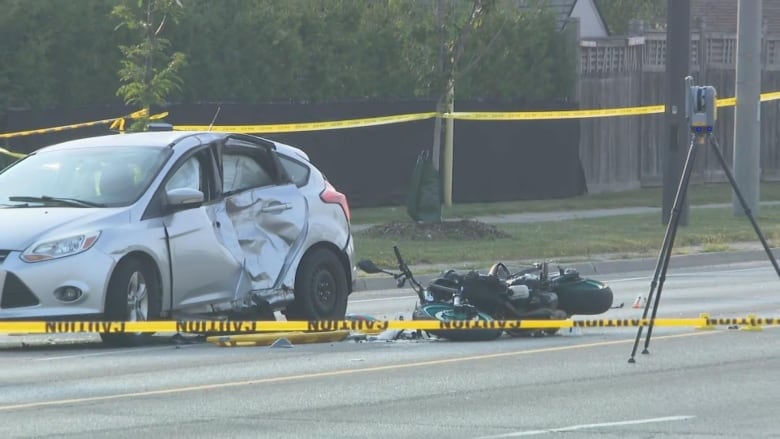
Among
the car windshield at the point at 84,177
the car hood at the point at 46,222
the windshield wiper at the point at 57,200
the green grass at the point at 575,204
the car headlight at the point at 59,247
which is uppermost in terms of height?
the car windshield at the point at 84,177

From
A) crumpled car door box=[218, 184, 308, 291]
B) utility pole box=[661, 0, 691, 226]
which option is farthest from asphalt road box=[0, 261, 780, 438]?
utility pole box=[661, 0, 691, 226]

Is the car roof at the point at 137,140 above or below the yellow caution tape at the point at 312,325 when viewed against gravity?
above

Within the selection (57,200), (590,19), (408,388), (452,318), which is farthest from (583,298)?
(590,19)

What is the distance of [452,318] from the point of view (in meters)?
12.7

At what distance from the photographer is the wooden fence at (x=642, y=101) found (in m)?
31.9

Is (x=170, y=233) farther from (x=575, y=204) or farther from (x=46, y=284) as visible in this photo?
(x=575, y=204)

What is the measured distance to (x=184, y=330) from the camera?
1248 cm

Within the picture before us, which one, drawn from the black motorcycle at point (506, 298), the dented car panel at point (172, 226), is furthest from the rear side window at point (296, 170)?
the black motorcycle at point (506, 298)

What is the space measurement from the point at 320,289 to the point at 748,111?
13969 millimetres

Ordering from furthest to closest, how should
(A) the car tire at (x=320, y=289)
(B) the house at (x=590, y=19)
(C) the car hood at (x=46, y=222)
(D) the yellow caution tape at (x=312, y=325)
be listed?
(B) the house at (x=590, y=19) < (A) the car tire at (x=320, y=289) < (C) the car hood at (x=46, y=222) < (D) the yellow caution tape at (x=312, y=325)

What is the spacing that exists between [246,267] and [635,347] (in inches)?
134

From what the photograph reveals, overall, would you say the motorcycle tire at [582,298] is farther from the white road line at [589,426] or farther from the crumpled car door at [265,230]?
the white road line at [589,426]

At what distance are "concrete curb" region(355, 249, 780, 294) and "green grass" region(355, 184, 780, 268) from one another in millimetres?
340

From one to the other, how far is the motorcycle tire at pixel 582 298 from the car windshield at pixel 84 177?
3.46 metres
